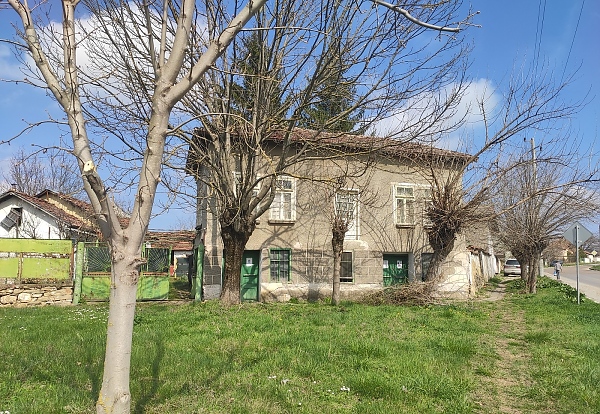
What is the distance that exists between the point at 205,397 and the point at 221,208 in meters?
9.11

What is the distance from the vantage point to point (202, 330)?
30.9 feet

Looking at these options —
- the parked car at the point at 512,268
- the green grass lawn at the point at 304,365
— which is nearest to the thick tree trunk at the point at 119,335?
the green grass lawn at the point at 304,365

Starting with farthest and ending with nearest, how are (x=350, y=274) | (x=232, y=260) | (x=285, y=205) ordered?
(x=350, y=274) < (x=285, y=205) < (x=232, y=260)

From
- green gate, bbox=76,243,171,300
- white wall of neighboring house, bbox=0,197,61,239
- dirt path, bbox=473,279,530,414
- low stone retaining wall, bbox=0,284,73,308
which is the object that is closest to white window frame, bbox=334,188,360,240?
green gate, bbox=76,243,171,300

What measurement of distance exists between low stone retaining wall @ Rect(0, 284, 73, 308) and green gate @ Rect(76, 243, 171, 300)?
0.52 m

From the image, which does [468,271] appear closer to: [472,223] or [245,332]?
[472,223]

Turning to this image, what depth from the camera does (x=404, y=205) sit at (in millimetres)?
18953

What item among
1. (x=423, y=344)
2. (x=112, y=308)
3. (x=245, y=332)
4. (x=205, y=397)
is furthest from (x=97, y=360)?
(x=423, y=344)

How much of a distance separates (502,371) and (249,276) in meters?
10.8

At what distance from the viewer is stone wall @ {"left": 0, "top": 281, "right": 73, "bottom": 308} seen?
572 inches

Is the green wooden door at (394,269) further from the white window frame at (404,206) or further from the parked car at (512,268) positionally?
the parked car at (512,268)

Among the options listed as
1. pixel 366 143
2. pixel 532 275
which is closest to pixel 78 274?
pixel 366 143

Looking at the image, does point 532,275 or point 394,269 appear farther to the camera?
point 532,275

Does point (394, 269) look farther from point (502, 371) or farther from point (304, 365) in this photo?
point (304, 365)
